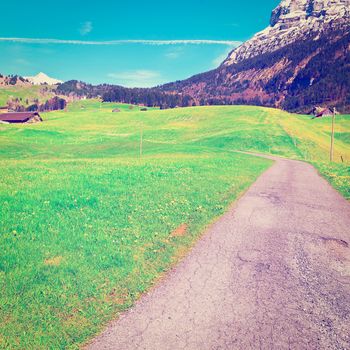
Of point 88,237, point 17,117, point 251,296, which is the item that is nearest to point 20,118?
point 17,117

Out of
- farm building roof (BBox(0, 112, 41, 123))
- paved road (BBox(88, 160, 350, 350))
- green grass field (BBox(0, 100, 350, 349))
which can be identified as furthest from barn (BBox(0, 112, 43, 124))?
paved road (BBox(88, 160, 350, 350))

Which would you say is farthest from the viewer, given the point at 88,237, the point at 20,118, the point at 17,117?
the point at 17,117

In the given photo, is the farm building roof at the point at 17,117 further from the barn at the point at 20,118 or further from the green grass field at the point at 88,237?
the green grass field at the point at 88,237

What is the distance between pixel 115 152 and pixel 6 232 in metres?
56.4

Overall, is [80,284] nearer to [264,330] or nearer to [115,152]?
[264,330]

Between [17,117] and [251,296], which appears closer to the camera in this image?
Answer: [251,296]

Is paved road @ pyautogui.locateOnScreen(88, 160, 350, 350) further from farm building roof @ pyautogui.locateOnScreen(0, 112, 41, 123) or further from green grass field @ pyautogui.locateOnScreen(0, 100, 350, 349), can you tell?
farm building roof @ pyautogui.locateOnScreen(0, 112, 41, 123)

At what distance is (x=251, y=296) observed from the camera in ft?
26.3

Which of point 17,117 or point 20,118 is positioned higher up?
point 17,117

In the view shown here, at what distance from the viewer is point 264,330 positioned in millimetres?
6711

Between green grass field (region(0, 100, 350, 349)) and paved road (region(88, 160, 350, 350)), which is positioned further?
green grass field (region(0, 100, 350, 349))

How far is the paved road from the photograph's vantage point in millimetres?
6441

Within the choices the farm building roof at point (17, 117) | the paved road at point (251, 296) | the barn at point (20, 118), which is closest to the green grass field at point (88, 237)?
the paved road at point (251, 296)

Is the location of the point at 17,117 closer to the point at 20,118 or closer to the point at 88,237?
the point at 20,118
